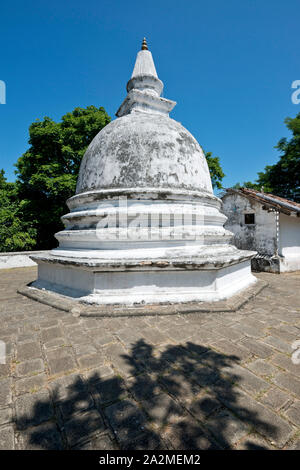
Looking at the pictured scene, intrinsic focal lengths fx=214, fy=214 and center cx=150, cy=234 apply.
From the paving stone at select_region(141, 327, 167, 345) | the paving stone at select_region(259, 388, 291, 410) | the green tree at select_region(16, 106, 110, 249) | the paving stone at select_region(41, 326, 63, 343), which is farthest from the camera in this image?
the green tree at select_region(16, 106, 110, 249)

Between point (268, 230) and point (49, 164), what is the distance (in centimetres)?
1472

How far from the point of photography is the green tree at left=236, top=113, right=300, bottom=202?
19.9 metres

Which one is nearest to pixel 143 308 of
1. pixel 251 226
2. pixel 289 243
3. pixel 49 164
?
pixel 251 226

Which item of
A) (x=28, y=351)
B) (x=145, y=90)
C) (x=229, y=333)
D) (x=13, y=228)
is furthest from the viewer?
(x=13, y=228)

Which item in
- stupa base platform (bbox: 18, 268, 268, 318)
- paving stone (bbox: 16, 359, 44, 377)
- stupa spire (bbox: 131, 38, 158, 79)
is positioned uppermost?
stupa spire (bbox: 131, 38, 158, 79)

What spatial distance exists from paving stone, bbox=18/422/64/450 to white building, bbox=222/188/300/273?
10.3 metres

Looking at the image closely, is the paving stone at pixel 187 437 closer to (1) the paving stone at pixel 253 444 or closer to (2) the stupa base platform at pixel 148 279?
(1) the paving stone at pixel 253 444

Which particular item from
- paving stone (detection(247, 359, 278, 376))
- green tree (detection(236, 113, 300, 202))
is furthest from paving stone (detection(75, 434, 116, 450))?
green tree (detection(236, 113, 300, 202))

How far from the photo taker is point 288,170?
20.4 metres

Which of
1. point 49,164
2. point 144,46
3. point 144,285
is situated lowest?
point 144,285

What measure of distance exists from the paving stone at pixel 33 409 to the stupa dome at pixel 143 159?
420 centimetres

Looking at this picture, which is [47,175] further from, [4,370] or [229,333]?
[229,333]

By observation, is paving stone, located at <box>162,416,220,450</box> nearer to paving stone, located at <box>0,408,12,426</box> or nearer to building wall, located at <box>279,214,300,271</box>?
paving stone, located at <box>0,408,12,426</box>

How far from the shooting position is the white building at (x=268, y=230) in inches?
388
